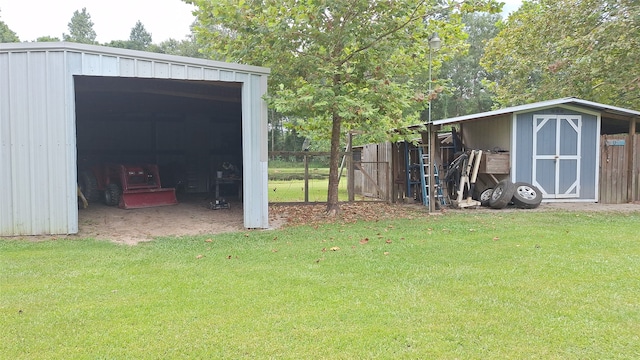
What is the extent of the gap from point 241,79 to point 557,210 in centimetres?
728

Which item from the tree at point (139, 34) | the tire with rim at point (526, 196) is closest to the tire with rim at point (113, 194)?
the tire with rim at point (526, 196)

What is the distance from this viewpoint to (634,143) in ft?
36.6

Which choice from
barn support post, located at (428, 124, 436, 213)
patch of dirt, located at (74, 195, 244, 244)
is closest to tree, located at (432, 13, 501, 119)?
barn support post, located at (428, 124, 436, 213)

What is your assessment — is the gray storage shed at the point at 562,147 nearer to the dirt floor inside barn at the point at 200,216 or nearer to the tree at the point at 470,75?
the dirt floor inside barn at the point at 200,216

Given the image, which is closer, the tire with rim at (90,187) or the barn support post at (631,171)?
the barn support post at (631,171)

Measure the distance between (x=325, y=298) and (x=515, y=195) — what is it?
25.5 ft

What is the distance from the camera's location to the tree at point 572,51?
11.6 metres

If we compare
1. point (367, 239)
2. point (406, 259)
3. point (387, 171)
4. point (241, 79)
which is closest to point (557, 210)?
point (387, 171)

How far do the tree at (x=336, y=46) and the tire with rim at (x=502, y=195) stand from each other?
9.81 ft

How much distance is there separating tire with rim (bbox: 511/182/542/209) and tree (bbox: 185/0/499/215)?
333 centimetres

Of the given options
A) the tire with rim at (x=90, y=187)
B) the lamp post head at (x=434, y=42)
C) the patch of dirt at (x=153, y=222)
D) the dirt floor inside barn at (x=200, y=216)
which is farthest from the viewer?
the tire with rim at (x=90, y=187)

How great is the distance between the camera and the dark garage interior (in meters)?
12.7

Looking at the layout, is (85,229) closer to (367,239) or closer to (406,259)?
(367,239)

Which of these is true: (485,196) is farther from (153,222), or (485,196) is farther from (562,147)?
(153,222)
